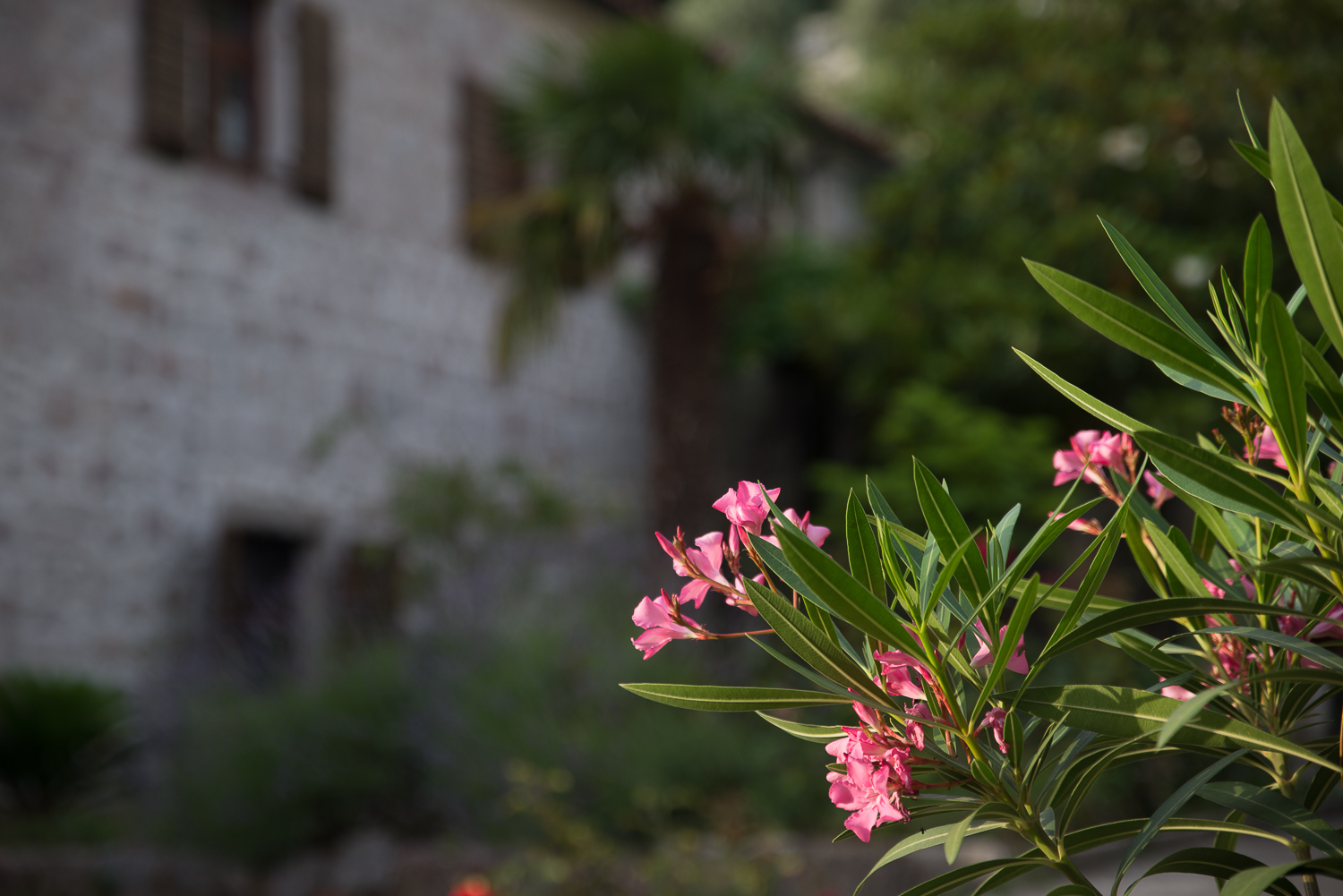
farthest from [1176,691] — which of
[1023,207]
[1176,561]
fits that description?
[1023,207]

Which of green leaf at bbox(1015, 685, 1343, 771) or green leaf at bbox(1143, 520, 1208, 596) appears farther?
green leaf at bbox(1143, 520, 1208, 596)

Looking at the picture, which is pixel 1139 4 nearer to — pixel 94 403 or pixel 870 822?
pixel 94 403

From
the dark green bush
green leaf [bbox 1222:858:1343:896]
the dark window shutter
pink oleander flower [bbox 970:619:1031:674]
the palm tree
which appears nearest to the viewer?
green leaf [bbox 1222:858:1343:896]

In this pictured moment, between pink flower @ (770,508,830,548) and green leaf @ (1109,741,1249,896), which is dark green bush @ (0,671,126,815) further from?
green leaf @ (1109,741,1249,896)

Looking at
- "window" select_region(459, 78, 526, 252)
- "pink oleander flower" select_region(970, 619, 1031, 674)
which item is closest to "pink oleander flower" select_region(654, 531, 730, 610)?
"pink oleander flower" select_region(970, 619, 1031, 674)

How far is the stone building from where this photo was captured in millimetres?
7461

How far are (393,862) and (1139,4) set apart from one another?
8.23m

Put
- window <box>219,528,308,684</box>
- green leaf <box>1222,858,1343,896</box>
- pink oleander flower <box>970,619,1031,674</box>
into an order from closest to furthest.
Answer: green leaf <box>1222,858,1343,896</box> → pink oleander flower <box>970,619,1031,674</box> → window <box>219,528,308,684</box>

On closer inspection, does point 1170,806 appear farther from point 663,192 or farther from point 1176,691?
point 663,192

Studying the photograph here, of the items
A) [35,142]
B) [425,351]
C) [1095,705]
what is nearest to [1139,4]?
[425,351]

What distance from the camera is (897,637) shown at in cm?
86

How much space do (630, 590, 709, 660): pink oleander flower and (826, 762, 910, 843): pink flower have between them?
0.16 m

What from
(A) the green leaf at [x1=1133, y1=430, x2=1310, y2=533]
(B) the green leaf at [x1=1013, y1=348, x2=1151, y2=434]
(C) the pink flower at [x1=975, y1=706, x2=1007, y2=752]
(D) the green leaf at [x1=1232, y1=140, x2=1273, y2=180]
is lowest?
(C) the pink flower at [x1=975, y1=706, x2=1007, y2=752]

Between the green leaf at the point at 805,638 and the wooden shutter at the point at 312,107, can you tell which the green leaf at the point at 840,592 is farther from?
the wooden shutter at the point at 312,107
